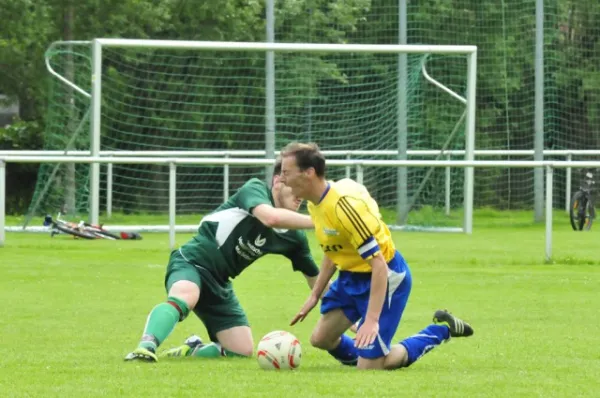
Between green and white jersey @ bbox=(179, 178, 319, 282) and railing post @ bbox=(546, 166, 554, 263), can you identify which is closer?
green and white jersey @ bbox=(179, 178, 319, 282)

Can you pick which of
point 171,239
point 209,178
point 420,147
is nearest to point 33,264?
point 171,239

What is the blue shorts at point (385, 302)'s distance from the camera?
752 centimetres

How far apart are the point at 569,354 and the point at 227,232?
7.23ft

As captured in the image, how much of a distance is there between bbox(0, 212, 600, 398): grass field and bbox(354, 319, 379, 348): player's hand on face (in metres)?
0.18

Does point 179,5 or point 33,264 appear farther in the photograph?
point 179,5

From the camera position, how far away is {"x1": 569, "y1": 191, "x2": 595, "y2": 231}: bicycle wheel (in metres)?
21.0

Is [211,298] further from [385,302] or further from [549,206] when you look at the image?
[549,206]

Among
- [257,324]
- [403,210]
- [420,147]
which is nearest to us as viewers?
[257,324]

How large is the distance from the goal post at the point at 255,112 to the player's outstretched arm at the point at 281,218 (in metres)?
12.9

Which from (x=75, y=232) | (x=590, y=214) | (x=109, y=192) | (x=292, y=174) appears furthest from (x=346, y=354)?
(x=590, y=214)

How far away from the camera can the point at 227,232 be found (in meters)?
8.34

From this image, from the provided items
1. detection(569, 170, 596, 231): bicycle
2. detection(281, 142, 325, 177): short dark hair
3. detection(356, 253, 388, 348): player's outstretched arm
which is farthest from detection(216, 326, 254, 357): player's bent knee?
detection(569, 170, 596, 231): bicycle

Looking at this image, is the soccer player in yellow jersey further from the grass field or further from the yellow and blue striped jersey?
the grass field

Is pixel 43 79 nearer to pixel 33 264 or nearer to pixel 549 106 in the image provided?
pixel 549 106
